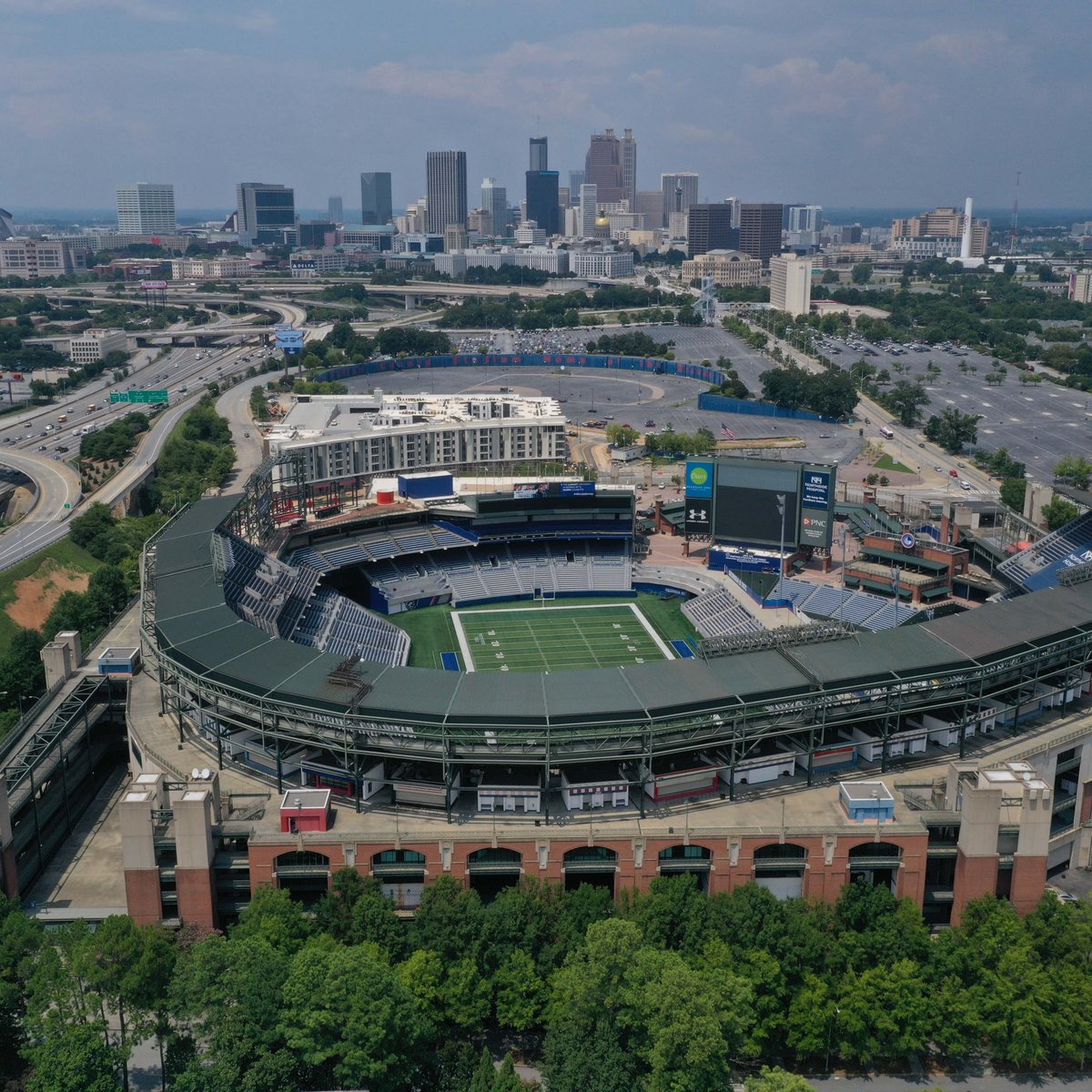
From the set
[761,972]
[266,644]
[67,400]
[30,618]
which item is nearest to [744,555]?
[266,644]

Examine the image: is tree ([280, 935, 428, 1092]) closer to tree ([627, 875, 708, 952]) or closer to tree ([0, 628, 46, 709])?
tree ([627, 875, 708, 952])

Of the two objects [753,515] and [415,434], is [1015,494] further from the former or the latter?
[415,434]

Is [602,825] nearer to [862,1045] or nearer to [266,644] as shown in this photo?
[862,1045]

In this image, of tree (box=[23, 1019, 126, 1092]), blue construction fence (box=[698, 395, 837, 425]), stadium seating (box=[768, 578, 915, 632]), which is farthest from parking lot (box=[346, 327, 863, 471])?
tree (box=[23, 1019, 126, 1092])

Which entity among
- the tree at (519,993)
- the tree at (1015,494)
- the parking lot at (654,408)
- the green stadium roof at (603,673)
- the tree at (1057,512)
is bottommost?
the tree at (519,993)

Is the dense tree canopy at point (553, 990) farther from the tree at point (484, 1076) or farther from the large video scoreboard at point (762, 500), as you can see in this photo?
Result: the large video scoreboard at point (762, 500)

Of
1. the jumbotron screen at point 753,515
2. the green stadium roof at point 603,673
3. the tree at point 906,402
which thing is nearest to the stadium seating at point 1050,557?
the green stadium roof at point 603,673
